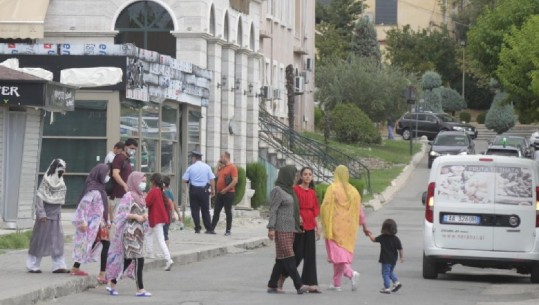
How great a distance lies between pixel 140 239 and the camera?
18688 millimetres

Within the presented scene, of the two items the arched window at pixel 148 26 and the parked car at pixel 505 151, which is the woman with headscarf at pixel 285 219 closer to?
the arched window at pixel 148 26

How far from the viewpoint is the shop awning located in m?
37.5

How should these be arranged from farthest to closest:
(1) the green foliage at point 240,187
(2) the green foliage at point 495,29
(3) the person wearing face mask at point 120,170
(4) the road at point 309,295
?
(2) the green foliage at point 495,29
(1) the green foliage at point 240,187
(3) the person wearing face mask at point 120,170
(4) the road at point 309,295

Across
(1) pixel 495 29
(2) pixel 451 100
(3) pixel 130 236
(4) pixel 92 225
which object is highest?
(2) pixel 451 100


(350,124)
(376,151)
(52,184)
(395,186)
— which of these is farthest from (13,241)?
(350,124)

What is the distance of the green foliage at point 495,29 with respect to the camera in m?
42.2

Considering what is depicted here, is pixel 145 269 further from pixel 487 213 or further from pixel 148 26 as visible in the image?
pixel 148 26

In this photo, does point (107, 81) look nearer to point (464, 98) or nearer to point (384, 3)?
point (464, 98)

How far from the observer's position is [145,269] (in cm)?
2277

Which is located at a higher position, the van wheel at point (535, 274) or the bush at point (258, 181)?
the bush at point (258, 181)

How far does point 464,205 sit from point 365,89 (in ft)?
164

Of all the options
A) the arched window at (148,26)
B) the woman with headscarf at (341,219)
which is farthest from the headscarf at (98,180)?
the arched window at (148,26)

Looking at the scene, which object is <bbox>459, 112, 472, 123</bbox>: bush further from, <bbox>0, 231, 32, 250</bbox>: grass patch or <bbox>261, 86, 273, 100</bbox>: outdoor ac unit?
<bbox>0, 231, 32, 250</bbox>: grass patch

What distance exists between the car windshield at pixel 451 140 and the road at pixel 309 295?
33.6 meters
